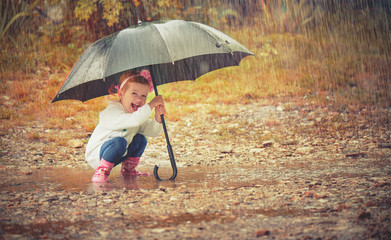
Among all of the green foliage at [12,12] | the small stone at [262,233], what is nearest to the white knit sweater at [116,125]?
the small stone at [262,233]

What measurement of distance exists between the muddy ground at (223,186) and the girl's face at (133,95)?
0.77 metres

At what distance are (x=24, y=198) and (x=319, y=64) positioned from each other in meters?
8.58

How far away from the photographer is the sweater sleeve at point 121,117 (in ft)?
12.1

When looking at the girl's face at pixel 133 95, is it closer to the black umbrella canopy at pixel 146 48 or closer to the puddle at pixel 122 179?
the black umbrella canopy at pixel 146 48

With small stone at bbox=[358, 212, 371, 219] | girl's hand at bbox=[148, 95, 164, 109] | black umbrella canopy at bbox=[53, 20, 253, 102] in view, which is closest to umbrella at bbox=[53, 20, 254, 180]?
black umbrella canopy at bbox=[53, 20, 253, 102]

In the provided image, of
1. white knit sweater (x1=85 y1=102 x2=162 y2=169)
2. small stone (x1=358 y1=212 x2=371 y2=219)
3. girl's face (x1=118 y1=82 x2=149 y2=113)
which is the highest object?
girl's face (x1=118 y1=82 x2=149 y2=113)

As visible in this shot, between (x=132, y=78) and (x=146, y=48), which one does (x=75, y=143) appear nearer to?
(x=132, y=78)

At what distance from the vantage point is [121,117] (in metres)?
3.78

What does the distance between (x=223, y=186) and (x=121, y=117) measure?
1163mm

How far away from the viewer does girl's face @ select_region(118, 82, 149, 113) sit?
3893 mm

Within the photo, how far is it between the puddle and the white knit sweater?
0.33m

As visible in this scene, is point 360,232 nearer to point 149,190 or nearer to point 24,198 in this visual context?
point 149,190

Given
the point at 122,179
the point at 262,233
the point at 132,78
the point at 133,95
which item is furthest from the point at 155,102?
the point at 262,233

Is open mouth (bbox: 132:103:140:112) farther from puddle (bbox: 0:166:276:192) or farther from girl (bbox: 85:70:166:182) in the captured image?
puddle (bbox: 0:166:276:192)
